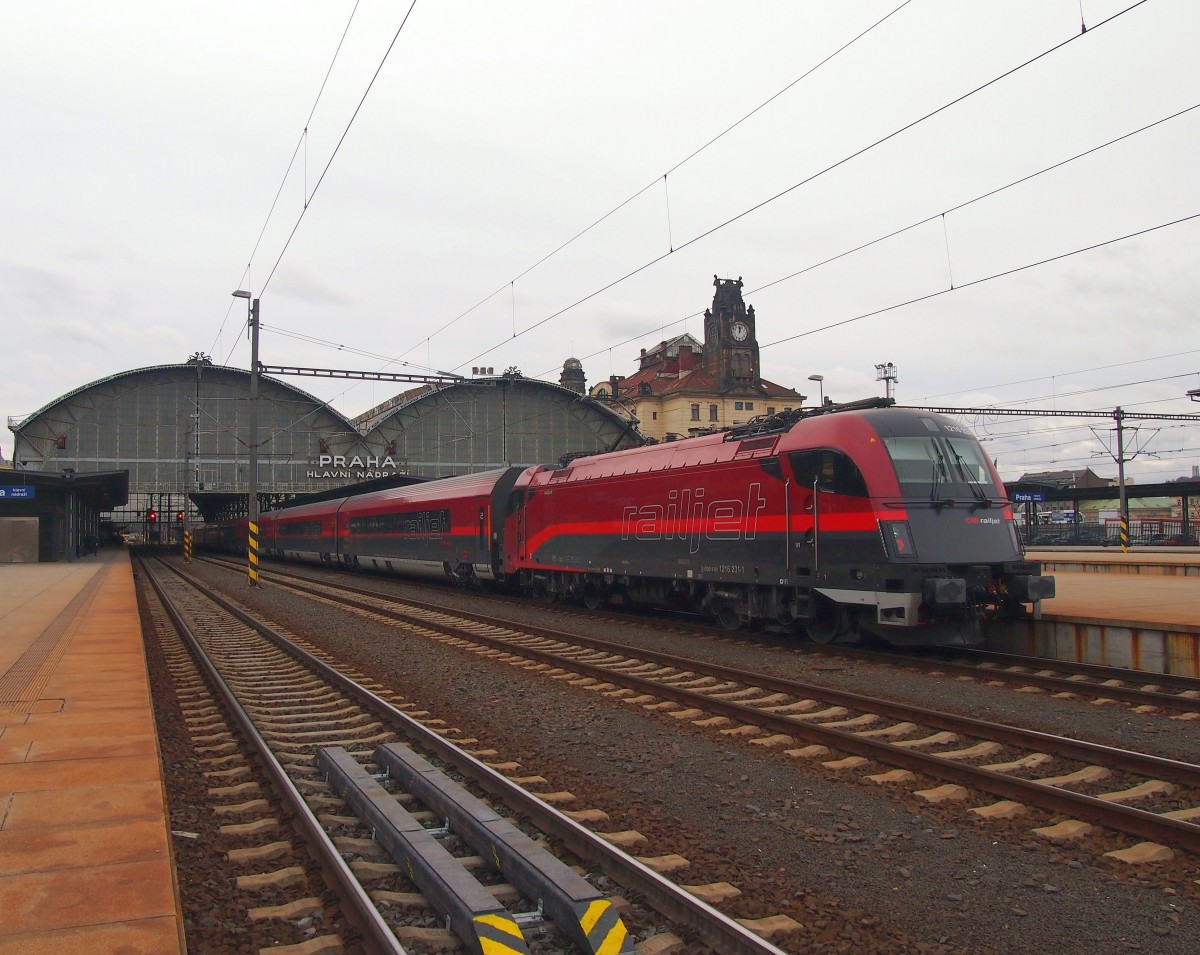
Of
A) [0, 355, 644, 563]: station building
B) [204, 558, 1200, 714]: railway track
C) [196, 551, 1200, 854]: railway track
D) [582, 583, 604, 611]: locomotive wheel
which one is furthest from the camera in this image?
[0, 355, 644, 563]: station building

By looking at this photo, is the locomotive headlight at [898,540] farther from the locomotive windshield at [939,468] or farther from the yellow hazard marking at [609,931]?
the yellow hazard marking at [609,931]

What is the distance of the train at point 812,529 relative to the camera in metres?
12.5

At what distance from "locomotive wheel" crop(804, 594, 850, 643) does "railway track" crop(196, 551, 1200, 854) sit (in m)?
2.89

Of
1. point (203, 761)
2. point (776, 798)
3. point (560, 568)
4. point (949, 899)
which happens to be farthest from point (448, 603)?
point (949, 899)

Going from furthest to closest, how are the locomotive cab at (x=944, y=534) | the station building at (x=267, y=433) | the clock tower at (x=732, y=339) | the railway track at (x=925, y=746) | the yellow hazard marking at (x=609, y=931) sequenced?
1. the clock tower at (x=732, y=339)
2. the station building at (x=267, y=433)
3. the locomotive cab at (x=944, y=534)
4. the railway track at (x=925, y=746)
5. the yellow hazard marking at (x=609, y=931)

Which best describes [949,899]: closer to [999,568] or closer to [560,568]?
[999,568]

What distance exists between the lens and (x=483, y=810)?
19.2 ft

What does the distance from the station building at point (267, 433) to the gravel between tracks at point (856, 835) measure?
45.8 meters

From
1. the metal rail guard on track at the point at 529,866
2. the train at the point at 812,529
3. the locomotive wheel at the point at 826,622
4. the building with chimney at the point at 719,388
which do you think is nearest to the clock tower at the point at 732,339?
the building with chimney at the point at 719,388

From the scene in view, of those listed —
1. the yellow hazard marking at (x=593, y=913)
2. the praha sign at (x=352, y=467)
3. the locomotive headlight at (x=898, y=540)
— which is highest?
the praha sign at (x=352, y=467)

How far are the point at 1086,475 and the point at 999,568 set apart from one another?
311 ft

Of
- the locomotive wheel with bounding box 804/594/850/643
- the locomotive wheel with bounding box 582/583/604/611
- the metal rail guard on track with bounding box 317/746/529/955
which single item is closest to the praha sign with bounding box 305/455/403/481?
the locomotive wheel with bounding box 582/583/604/611

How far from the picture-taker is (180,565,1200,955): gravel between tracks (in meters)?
4.54

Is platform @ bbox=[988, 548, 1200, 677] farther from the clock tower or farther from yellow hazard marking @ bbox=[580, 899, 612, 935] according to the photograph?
the clock tower
